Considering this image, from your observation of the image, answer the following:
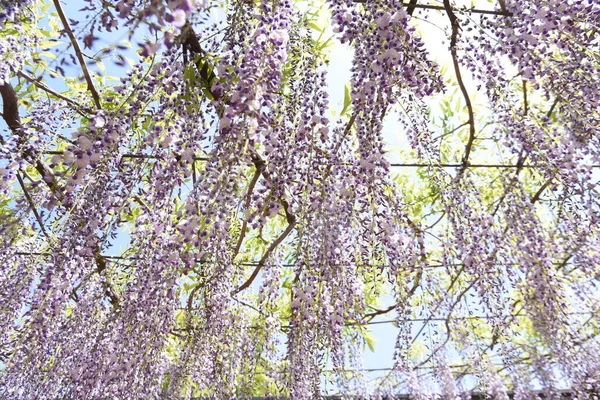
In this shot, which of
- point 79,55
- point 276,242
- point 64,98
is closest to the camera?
point 79,55

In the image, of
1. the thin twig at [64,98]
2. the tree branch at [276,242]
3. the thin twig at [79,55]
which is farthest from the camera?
the tree branch at [276,242]

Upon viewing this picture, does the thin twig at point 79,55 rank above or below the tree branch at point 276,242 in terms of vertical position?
above

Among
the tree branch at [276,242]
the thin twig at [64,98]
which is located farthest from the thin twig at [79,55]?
the tree branch at [276,242]

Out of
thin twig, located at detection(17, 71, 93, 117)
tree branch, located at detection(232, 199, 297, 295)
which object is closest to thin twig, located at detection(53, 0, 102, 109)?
thin twig, located at detection(17, 71, 93, 117)

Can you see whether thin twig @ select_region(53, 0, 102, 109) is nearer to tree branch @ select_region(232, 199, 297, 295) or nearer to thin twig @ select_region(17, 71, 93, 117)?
thin twig @ select_region(17, 71, 93, 117)

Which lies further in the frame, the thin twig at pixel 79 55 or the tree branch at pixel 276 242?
the tree branch at pixel 276 242

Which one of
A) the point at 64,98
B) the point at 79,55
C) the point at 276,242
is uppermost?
the point at 64,98

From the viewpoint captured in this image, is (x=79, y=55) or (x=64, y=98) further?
(x=64, y=98)

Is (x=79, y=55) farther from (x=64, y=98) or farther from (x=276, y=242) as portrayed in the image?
(x=276, y=242)

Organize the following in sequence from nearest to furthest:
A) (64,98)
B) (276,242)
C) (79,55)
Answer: (79,55), (64,98), (276,242)

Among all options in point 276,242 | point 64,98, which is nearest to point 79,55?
point 64,98

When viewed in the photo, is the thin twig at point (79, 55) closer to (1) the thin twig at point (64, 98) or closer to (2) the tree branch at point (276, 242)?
(1) the thin twig at point (64, 98)

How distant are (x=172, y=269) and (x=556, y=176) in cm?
198

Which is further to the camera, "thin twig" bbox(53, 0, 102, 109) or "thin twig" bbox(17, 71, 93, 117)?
"thin twig" bbox(17, 71, 93, 117)
